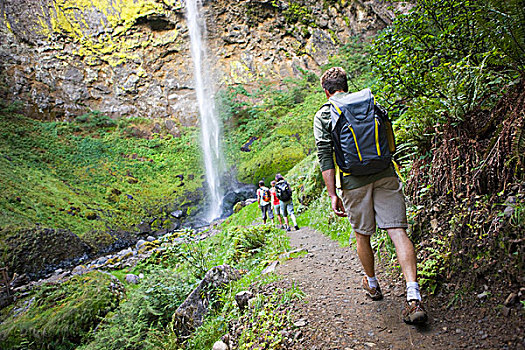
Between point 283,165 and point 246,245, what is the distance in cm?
983

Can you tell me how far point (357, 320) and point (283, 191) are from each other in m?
4.62

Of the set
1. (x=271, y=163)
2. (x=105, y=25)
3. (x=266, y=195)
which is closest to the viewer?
(x=266, y=195)

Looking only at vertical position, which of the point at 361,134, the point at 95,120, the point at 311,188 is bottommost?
the point at 311,188

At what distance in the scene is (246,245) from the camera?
17.3 ft

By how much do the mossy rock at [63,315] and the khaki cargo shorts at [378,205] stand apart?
4842mm

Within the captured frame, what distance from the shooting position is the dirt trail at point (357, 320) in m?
1.69

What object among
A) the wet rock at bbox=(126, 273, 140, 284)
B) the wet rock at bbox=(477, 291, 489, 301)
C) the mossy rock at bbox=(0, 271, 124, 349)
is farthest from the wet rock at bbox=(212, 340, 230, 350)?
the wet rock at bbox=(126, 273, 140, 284)

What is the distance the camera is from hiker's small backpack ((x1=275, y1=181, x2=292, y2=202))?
666 centimetres

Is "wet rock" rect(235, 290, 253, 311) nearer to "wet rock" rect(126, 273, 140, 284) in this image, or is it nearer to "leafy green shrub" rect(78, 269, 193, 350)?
"leafy green shrub" rect(78, 269, 193, 350)

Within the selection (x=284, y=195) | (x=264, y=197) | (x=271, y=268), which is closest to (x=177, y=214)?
(x=264, y=197)

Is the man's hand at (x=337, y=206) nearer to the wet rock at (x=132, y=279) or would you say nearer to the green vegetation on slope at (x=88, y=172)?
the wet rock at (x=132, y=279)

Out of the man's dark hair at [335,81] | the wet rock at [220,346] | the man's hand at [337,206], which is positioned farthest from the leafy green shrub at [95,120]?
the man's hand at [337,206]

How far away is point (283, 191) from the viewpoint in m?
6.66

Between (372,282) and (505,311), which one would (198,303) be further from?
(505,311)
